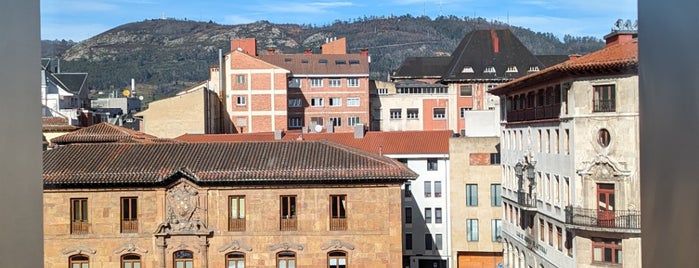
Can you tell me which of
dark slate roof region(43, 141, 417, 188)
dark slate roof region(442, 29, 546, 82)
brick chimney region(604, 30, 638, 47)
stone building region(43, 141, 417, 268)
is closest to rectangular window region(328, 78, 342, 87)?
dark slate roof region(442, 29, 546, 82)

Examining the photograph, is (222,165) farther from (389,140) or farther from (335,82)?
(335,82)

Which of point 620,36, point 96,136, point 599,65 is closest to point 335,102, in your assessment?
point 96,136

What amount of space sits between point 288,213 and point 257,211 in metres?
0.18

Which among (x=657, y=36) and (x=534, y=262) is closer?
(x=657, y=36)

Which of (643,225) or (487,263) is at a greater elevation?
(643,225)

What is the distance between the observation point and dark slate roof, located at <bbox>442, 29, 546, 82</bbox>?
12.1 m

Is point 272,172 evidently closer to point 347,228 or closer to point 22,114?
point 347,228

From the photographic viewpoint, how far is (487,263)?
7.82 metres

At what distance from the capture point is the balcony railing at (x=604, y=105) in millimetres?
3074

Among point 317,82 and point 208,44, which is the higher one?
point 208,44

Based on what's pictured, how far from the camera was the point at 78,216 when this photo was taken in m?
3.88

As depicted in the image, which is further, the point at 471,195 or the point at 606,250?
the point at 471,195

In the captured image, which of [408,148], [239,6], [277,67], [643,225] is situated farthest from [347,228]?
[277,67]

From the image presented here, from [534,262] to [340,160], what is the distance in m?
1.43
